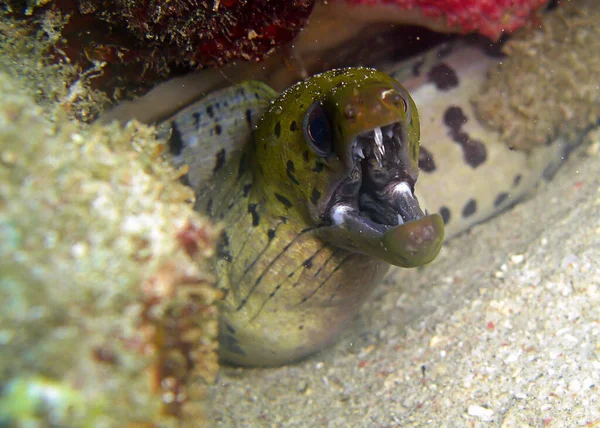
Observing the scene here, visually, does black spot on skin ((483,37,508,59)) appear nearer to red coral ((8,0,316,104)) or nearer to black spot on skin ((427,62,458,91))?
black spot on skin ((427,62,458,91))

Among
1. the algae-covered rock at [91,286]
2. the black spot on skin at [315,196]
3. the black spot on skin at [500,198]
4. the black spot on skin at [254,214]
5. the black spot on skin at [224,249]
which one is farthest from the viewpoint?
the black spot on skin at [500,198]

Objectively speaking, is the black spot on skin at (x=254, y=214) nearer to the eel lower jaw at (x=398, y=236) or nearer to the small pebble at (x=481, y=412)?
the eel lower jaw at (x=398, y=236)

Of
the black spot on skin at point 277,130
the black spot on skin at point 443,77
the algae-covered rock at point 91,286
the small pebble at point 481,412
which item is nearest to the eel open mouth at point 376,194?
the black spot on skin at point 277,130

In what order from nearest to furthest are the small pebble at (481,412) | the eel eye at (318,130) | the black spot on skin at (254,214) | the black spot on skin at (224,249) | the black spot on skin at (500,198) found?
the small pebble at (481,412) → the eel eye at (318,130) → the black spot on skin at (254,214) → the black spot on skin at (224,249) → the black spot on skin at (500,198)

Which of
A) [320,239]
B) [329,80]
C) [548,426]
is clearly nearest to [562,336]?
[548,426]

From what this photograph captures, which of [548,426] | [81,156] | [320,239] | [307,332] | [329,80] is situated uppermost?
[81,156]

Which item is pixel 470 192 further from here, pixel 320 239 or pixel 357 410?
pixel 357 410
